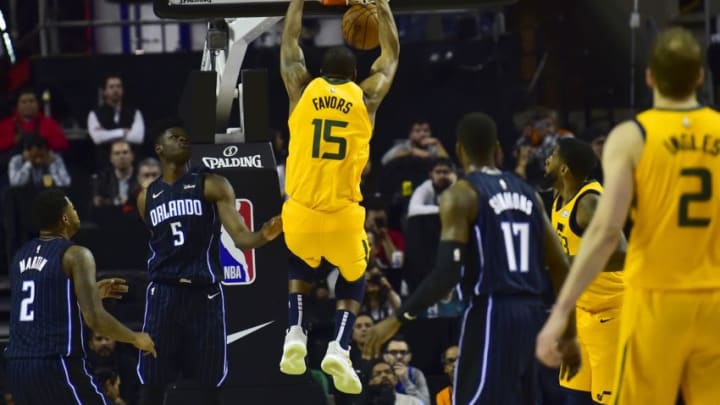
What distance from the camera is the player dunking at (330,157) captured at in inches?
361

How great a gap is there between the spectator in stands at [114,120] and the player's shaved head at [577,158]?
687 centimetres

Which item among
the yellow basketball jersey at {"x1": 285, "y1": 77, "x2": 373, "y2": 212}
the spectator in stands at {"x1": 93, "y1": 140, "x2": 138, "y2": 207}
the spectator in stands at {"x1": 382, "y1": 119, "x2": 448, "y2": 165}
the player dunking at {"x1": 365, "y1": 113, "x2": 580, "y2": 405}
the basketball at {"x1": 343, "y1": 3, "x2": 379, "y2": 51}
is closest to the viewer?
the player dunking at {"x1": 365, "y1": 113, "x2": 580, "y2": 405}

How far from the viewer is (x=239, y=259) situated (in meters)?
10.4

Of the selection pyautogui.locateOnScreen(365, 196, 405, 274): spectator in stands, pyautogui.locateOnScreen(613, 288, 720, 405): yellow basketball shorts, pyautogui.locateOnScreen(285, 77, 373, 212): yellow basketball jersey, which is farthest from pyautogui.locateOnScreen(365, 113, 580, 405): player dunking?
pyautogui.locateOnScreen(365, 196, 405, 274): spectator in stands

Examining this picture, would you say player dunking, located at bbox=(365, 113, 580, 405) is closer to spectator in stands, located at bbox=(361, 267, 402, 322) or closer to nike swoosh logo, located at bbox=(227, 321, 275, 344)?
nike swoosh logo, located at bbox=(227, 321, 275, 344)

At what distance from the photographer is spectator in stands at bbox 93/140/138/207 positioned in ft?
47.1

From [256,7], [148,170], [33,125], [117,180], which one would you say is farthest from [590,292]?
[33,125]

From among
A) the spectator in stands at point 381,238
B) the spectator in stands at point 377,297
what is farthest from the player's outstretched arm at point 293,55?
the spectator in stands at point 381,238

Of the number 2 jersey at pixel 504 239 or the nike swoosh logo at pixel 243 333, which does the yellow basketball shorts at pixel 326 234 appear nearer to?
the nike swoosh logo at pixel 243 333

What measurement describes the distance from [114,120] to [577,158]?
7.18 m

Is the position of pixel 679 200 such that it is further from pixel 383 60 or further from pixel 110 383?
pixel 110 383

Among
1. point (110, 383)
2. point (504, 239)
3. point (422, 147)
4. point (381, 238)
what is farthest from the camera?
point (422, 147)

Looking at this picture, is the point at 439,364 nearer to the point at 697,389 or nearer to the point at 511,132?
the point at 511,132

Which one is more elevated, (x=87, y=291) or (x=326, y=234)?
(x=326, y=234)
